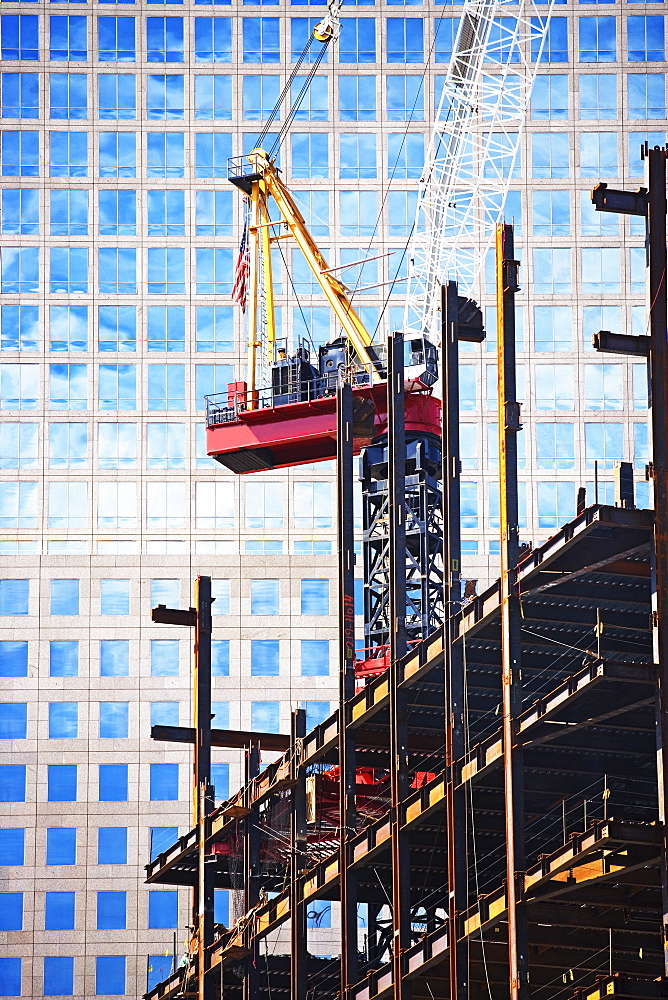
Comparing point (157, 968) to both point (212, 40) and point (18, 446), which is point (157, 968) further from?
point (212, 40)

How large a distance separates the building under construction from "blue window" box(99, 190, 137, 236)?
41.2 m

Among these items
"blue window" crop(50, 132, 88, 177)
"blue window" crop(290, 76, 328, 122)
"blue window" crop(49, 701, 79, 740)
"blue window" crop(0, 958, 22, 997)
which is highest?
"blue window" crop(290, 76, 328, 122)

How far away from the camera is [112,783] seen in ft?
282

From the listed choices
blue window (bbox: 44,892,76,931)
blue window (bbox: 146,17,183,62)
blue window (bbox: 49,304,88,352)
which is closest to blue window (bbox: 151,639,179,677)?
blue window (bbox: 44,892,76,931)

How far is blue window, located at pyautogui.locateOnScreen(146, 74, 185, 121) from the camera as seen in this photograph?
95.4 metres

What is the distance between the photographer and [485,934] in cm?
4106

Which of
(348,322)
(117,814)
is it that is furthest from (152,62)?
(117,814)

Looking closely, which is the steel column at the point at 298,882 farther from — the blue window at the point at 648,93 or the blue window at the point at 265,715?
the blue window at the point at 648,93

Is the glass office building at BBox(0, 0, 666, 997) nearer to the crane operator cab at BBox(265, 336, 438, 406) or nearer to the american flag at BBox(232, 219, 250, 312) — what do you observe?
the american flag at BBox(232, 219, 250, 312)

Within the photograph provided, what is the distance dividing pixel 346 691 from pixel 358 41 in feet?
185

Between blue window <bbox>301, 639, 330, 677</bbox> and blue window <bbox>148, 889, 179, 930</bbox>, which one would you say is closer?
blue window <bbox>148, 889, 179, 930</bbox>

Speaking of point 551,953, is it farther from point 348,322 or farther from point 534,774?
point 348,322

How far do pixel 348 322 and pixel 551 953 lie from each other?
34.3 meters

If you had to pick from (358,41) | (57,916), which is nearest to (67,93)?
(358,41)
